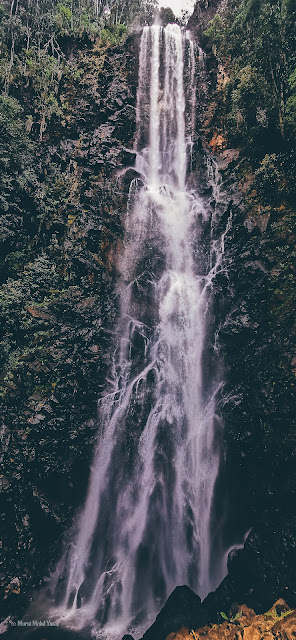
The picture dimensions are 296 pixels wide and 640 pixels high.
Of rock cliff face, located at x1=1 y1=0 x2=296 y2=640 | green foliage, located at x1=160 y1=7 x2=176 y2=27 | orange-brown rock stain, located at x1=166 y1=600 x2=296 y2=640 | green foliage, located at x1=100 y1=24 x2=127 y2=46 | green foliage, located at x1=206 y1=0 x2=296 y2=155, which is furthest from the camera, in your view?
green foliage, located at x1=160 y1=7 x2=176 y2=27

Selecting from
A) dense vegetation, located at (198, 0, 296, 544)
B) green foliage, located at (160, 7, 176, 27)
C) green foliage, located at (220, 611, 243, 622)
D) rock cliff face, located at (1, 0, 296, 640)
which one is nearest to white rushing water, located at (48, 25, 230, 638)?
rock cliff face, located at (1, 0, 296, 640)

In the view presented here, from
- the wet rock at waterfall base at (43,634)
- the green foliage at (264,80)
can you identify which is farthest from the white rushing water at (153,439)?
the green foliage at (264,80)

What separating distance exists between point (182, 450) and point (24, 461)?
5.32m

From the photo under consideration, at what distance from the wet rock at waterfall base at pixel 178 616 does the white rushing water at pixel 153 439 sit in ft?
4.06

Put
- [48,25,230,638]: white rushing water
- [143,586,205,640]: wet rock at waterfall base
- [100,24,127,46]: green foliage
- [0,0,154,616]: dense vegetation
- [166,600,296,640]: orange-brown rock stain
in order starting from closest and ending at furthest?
[166,600,296,640]: orange-brown rock stain → [143,586,205,640]: wet rock at waterfall base → [48,25,230,638]: white rushing water → [0,0,154,616]: dense vegetation → [100,24,127,46]: green foliage

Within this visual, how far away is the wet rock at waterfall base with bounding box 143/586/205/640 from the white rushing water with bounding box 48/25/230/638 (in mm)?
1238

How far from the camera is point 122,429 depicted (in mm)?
12656

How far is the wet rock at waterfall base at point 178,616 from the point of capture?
9375mm

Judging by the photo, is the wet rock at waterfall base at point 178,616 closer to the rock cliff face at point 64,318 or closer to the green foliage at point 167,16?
the rock cliff face at point 64,318

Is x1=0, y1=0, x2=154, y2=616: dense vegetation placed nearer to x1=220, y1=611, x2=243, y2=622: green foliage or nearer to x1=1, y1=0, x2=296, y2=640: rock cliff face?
x1=1, y1=0, x2=296, y2=640: rock cliff face

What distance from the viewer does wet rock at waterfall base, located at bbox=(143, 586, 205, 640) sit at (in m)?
9.38

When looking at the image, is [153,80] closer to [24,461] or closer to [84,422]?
[84,422]

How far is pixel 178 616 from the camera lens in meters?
9.59

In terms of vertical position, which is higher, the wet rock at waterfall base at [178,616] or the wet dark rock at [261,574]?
the wet dark rock at [261,574]
